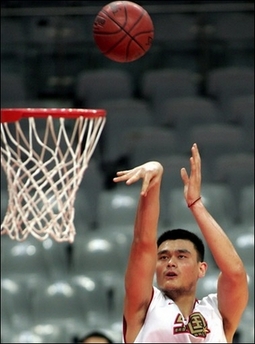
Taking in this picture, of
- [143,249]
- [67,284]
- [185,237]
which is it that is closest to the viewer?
[143,249]

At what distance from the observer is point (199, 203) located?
11.1ft

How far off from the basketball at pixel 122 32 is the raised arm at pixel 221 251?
88 centimetres

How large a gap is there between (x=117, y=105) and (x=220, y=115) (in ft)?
2.81

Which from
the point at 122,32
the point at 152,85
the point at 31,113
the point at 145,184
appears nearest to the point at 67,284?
the point at 31,113

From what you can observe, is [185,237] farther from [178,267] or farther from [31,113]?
[31,113]

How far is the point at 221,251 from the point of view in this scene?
337cm

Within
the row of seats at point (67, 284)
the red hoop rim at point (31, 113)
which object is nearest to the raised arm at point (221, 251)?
the red hoop rim at point (31, 113)

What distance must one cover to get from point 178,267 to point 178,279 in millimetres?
48

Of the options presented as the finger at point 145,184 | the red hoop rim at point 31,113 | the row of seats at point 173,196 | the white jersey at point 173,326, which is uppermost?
the red hoop rim at point 31,113

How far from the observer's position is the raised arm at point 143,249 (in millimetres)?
3230

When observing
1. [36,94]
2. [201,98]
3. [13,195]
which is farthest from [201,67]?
[13,195]

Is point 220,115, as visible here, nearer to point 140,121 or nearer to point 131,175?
point 140,121

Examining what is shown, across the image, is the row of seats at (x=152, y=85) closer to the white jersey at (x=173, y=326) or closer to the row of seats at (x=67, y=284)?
the row of seats at (x=67, y=284)

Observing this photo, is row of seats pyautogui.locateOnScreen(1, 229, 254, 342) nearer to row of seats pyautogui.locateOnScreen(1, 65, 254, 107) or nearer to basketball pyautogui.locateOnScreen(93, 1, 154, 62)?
row of seats pyautogui.locateOnScreen(1, 65, 254, 107)
